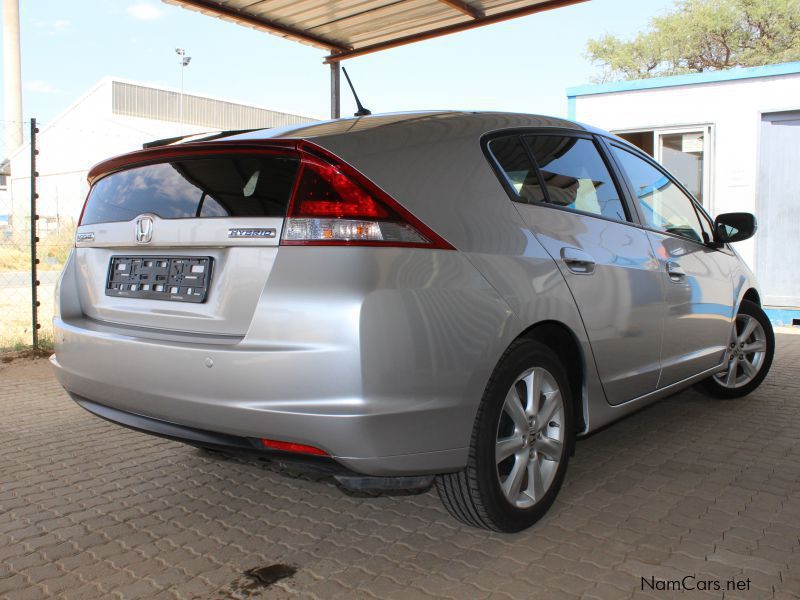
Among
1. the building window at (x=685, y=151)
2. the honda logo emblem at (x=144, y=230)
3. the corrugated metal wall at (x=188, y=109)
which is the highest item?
the corrugated metal wall at (x=188, y=109)

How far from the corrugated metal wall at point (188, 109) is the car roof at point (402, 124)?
36.0m

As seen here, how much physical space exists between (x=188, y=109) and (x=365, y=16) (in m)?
40.2

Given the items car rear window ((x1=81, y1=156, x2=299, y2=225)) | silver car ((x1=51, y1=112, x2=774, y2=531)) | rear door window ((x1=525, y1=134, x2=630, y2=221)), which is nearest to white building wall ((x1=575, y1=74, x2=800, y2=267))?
rear door window ((x1=525, y1=134, x2=630, y2=221))

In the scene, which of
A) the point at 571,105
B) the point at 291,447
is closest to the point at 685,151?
the point at 571,105

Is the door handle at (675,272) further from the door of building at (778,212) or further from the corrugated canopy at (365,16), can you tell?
the door of building at (778,212)

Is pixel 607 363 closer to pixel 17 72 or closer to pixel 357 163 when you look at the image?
pixel 357 163

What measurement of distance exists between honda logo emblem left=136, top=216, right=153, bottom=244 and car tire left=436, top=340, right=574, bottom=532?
1.36m

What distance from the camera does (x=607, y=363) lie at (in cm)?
319

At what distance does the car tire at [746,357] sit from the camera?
200 inches

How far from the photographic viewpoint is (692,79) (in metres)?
9.62

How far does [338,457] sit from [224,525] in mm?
1043

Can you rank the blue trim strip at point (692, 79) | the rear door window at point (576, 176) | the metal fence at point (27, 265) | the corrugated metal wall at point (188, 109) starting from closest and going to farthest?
1. the rear door window at point (576, 176)
2. the metal fence at point (27, 265)
3. the blue trim strip at point (692, 79)
4. the corrugated metal wall at point (188, 109)

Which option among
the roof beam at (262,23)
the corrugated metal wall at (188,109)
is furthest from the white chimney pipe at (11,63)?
the roof beam at (262,23)

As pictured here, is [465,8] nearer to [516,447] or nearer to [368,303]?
[516,447]
